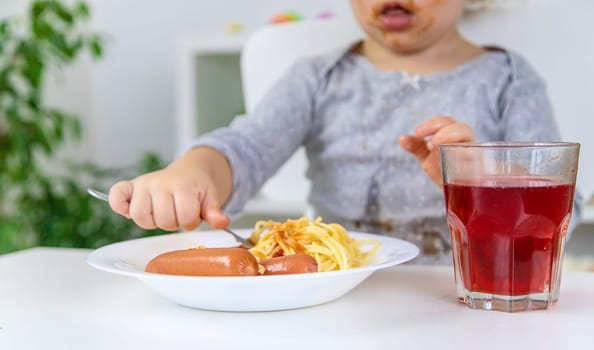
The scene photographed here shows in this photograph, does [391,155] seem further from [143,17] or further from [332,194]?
[143,17]

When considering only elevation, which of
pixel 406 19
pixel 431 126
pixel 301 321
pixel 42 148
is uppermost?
pixel 406 19

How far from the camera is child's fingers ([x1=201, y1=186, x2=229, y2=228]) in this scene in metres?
0.73

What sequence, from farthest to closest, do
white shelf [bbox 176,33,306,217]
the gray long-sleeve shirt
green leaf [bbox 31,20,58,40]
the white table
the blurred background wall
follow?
the blurred background wall < green leaf [bbox 31,20,58,40] < white shelf [bbox 176,33,306,217] < the gray long-sleeve shirt < the white table

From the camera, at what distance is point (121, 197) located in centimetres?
76

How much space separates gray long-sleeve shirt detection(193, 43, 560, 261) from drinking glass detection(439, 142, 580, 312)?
56cm

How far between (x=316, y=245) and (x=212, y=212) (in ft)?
0.38

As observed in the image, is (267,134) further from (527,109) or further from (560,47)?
(560,47)

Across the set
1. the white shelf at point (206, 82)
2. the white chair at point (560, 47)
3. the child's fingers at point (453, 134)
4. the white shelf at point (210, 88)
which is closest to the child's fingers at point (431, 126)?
the child's fingers at point (453, 134)

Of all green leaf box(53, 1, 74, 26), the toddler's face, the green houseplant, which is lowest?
A: the green houseplant

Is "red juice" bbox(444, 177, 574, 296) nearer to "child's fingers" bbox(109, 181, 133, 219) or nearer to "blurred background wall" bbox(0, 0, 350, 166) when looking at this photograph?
"child's fingers" bbox(109, 181, 133, 219)

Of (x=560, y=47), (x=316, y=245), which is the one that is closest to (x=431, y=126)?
(x=316, y=245)

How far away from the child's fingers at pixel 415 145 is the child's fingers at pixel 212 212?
0.22m

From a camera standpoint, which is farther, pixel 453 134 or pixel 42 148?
pixel 42 148

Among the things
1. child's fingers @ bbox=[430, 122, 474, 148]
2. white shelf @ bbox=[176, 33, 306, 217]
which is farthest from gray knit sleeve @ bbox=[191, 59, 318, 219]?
white shelf @ bbox=[176, 33, 306, 217]
